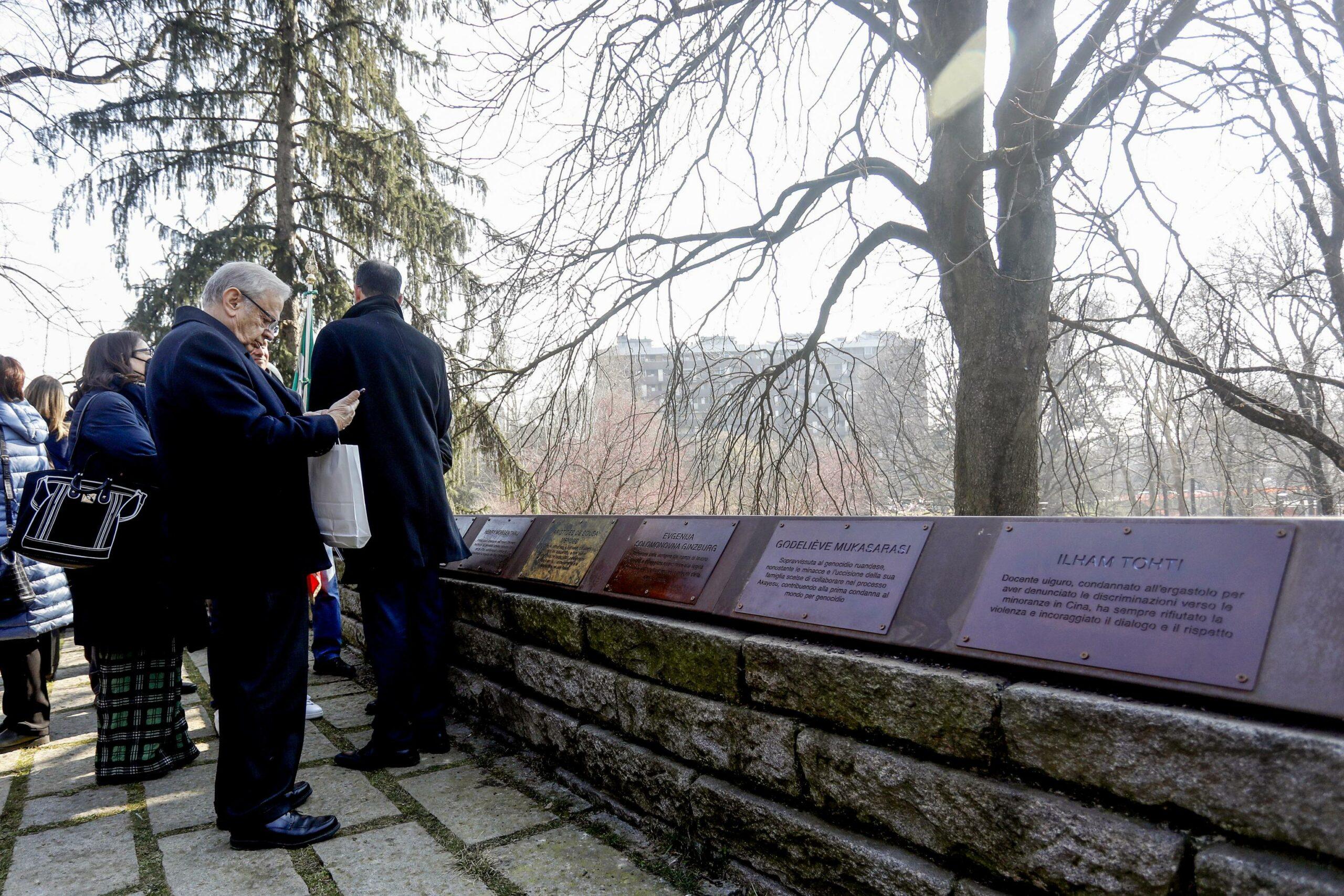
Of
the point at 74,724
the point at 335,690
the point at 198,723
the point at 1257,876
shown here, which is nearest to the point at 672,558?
the point at 1257,876

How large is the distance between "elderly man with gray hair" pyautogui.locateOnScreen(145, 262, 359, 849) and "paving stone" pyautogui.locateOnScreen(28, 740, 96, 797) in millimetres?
1098

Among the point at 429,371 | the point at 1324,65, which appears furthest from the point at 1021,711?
the point at 1324,65

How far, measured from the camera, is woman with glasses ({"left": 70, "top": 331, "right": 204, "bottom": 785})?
120 inches

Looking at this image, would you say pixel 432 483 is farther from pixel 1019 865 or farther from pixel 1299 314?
pixel 1299 314

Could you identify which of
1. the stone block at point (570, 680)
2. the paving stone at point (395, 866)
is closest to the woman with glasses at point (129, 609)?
the paving stone at point (395, 866)

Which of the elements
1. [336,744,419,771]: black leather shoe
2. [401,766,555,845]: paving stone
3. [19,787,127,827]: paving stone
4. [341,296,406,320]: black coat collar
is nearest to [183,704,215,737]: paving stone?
[19,787,127,827]: paving stone

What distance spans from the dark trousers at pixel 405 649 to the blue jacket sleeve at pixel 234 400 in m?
0.92

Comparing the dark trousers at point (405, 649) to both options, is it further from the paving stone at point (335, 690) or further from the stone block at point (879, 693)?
the stone block at point (879, 693)

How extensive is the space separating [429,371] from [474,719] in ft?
5.20

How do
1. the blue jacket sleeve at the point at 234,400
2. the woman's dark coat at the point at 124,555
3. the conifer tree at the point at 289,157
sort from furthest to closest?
the conifer tree at the point at 289,157 → the woman's dark coat at the point at 124,555 → the blue jacket sleeve at the point at 234,400

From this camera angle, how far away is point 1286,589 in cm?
143

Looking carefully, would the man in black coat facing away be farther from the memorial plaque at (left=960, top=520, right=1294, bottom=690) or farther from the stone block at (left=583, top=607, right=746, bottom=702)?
the memorial plaque at (left=960, top=520, right=1294, bottom=690)

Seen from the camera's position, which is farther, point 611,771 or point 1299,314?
point 1299,314

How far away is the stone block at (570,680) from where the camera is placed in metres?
2.72
